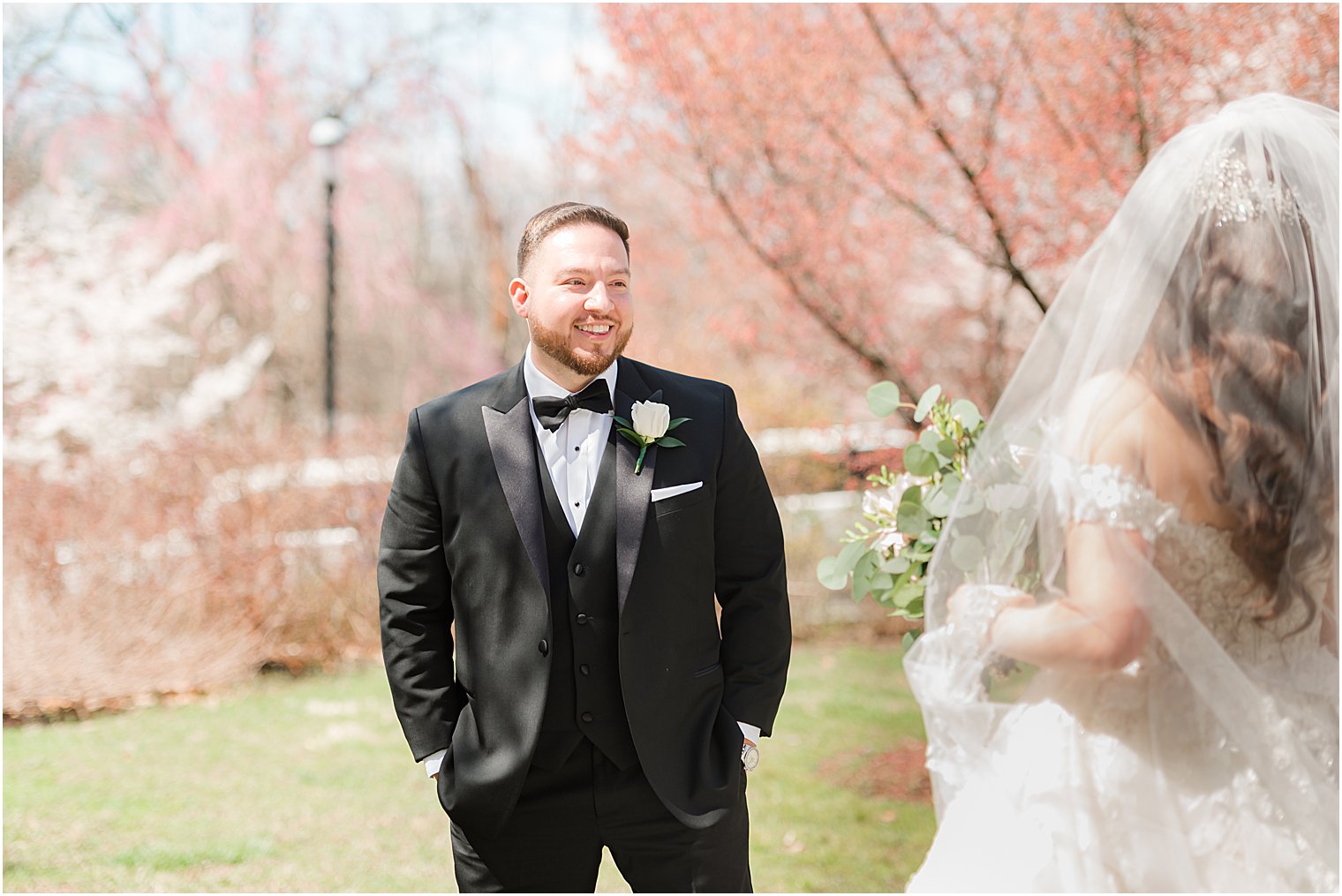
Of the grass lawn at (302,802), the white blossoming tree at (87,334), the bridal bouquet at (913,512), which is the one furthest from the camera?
the white blossoming tree at (87,334)

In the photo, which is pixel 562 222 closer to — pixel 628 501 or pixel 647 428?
pixel 647 428

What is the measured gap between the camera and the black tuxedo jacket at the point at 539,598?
8.00 feet

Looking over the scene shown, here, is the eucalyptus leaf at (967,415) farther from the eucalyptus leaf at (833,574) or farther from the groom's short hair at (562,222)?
the groom's short hair at (562,222)

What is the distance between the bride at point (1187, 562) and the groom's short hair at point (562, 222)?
1.04m

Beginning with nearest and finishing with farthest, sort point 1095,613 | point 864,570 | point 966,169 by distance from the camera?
point 1095,613
point 864,570
point 966,169

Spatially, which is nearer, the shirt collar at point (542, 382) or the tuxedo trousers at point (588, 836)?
the tuxedo trousers at point (588, 836)

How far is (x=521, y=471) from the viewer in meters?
2.51

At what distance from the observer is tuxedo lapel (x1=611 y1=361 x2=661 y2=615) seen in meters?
2.45

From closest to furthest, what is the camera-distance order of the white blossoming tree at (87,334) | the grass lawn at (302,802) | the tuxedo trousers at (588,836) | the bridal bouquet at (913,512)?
1. the tuxedo trousers at (588,836)
2. the bridal bouquet at (913,512)
3. the grass lawn at (302,802)
4. the white blossoming tree at (87,334)

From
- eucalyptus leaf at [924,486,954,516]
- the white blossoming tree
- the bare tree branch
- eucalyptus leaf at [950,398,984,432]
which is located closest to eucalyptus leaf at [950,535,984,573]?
eucalyptus leaf at [924,486,954,516]

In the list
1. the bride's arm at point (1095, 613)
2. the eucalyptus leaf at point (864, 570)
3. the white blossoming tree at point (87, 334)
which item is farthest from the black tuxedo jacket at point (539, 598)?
the white blossoming tree at point (87, 334)

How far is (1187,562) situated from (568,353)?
4.43 ft

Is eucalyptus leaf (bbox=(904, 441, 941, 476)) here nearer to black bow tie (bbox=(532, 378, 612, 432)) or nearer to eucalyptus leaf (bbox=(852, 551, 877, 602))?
eucalyptus leaf (bbox=(852, 551, 877, 602))

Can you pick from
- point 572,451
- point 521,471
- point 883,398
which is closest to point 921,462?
point 883,398
